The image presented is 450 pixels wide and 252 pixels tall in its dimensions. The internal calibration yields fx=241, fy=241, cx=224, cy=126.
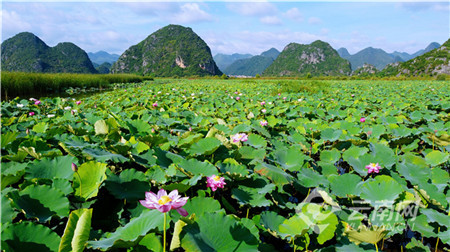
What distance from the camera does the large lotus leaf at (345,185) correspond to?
1.32 m

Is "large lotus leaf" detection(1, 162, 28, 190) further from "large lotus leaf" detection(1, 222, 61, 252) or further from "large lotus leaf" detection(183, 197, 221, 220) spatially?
"large lotus leaf" detection(183, 197, 221, 220)

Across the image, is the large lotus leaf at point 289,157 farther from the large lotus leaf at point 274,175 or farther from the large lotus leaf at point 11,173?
the large lotus leaf at point 11,173

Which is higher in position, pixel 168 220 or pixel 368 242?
pixel 168 220

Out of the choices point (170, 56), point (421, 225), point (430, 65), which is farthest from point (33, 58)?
point (430, 65)

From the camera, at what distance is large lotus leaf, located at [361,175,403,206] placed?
1.17 meters

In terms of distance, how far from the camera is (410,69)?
184ft

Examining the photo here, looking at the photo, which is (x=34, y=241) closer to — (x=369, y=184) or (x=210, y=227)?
(x=210, y=227)

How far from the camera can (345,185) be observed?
4.45ft

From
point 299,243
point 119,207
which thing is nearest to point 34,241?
point 119,207

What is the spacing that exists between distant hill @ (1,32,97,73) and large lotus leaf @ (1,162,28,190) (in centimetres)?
7337

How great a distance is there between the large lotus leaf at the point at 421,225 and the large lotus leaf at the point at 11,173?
178 centimetres

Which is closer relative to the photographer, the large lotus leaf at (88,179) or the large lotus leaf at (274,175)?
the large lotus leaf at (88,179)

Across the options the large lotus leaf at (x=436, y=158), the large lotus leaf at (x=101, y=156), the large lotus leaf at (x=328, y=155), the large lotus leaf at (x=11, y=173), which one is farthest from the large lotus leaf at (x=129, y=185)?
the large lotus leaf at (x=436, y=158)

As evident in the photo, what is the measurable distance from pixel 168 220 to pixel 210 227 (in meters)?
0.17
